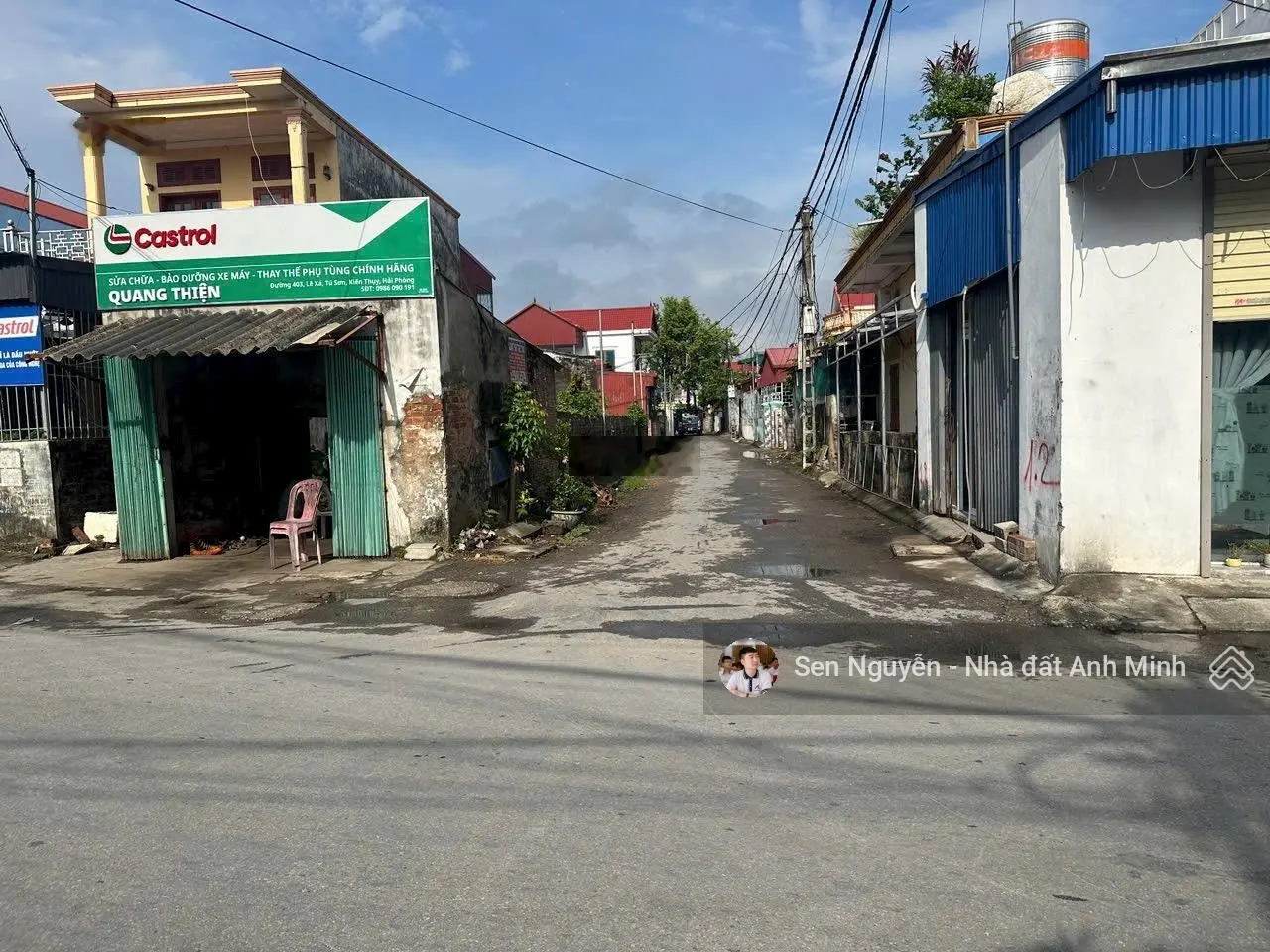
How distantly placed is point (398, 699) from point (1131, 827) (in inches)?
157

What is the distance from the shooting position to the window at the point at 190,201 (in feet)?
60.7

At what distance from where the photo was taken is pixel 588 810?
147 inches

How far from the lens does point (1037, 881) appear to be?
3.13m

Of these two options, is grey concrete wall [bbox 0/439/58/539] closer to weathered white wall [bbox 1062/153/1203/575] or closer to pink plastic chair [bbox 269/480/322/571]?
pink plastic chair [bbox 269/480/322/571]

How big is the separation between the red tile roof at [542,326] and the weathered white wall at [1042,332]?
45651mm

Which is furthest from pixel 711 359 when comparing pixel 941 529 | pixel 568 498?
pixel 941 529

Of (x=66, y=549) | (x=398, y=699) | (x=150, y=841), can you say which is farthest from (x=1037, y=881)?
(x=66, y=549)

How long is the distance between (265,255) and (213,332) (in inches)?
52.2

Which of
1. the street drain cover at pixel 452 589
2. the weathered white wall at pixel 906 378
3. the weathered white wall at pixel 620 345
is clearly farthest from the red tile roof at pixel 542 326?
the street drain cover at pixel 452 589

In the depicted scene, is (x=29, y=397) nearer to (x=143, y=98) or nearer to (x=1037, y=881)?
(x=143, y=98)

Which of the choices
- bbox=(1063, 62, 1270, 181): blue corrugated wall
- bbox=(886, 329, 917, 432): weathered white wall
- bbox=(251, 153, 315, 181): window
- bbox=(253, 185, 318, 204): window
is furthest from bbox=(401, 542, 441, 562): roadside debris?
bbox=(886, 329, 917, 432): weathered white wall

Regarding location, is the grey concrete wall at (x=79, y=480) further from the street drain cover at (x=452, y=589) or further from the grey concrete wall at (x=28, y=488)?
the street drain cover at (x=452, y=589)

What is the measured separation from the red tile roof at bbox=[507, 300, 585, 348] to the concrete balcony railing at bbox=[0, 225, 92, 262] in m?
38.6

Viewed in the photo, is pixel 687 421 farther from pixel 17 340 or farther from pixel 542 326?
pixel 17 340
